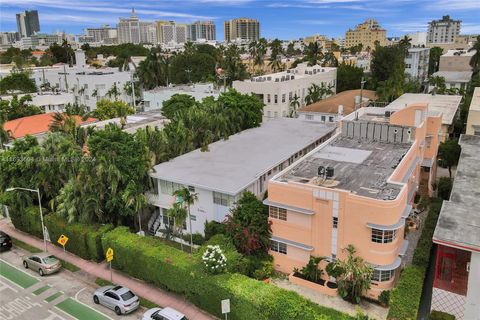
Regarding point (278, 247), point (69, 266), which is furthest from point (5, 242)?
point (278, 247)

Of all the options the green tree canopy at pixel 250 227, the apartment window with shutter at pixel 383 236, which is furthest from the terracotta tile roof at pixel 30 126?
the apartment window with shutter at pixel 383 236

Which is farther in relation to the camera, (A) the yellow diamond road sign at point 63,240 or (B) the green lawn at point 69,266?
(A) the yellow diamond road sign at point 63,240

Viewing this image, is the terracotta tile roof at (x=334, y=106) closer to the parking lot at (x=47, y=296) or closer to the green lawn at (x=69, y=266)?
the green lawn at (x=69, y=266)

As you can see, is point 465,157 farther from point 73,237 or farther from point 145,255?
point 73,237

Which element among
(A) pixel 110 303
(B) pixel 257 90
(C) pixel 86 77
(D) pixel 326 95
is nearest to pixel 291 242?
(A) pixel 110 303

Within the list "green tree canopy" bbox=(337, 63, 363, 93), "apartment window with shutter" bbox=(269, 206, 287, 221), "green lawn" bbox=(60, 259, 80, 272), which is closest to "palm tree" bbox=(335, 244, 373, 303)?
"apartment window with shutter" bbox=(269, 206, 287, 221)

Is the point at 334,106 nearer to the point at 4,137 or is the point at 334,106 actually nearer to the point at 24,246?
the point at 4,137
